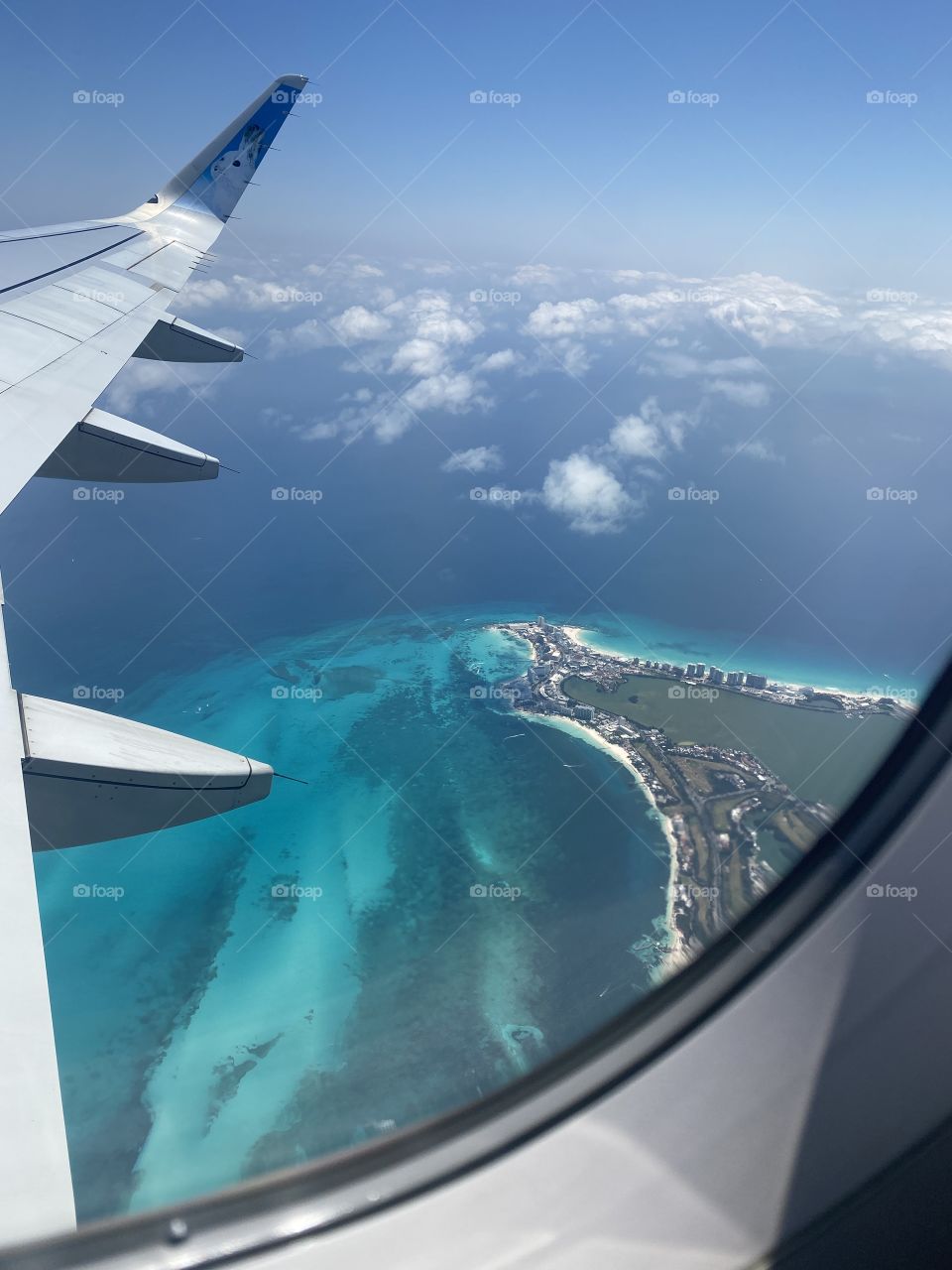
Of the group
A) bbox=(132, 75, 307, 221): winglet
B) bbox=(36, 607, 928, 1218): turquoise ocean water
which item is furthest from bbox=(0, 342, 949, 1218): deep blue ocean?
bbox=(132, 75, 307, 221): winglet

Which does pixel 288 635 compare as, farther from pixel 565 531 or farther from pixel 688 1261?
pixel 688 1261

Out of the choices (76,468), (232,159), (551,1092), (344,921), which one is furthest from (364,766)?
(551,1092)

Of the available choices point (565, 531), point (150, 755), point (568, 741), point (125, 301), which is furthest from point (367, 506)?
point (150, 755)

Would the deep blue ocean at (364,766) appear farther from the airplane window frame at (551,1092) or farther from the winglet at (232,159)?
the winglet at (232,159)

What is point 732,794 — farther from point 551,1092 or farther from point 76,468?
point 76,468

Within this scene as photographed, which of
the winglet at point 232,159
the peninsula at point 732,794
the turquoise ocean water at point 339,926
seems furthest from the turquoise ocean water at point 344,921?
the winglet at point 232,159

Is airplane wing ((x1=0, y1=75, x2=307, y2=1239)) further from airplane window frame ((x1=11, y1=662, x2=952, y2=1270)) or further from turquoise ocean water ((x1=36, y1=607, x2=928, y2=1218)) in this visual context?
airplane window frame ((x1=11, y1=662, x2=952, y2=1270))
